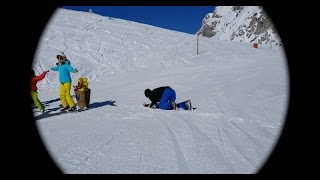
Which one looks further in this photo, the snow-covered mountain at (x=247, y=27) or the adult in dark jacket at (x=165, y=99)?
the snow-covered mountain at (x=247, y=27)

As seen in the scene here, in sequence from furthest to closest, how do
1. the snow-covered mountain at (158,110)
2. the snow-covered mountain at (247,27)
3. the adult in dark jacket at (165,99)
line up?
the snow-covered mountain at (247,27)
the adult in dark jacket at (165,99)
the snow-covered mountain at (158,110)

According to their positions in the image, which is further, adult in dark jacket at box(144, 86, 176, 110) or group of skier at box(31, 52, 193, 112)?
adult in dark jacket at box(144, 86, 176, 110)

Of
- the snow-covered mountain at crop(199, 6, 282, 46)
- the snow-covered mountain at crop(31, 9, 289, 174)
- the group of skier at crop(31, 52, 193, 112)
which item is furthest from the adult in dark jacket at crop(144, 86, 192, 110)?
the snow-covered mountain at crop(199, 6, 282, 46)

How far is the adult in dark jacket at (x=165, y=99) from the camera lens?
33.4ft

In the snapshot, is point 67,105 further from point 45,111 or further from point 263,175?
point 263,175

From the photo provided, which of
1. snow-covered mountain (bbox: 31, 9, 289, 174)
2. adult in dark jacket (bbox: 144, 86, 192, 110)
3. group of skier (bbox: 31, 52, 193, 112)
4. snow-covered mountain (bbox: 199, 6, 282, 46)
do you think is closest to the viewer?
snow-covered mountain (bbox: 31, 9, 289, 174)

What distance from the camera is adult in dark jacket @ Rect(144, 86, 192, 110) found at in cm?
1017

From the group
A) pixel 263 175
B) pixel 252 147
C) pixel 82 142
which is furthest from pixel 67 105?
pixel 263 175

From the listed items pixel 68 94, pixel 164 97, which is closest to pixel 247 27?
pixel 164 97

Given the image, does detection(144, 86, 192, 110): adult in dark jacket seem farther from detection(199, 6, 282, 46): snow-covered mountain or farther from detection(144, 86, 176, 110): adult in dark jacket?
detection(199, 6, 282, 46): snow-covered mountain

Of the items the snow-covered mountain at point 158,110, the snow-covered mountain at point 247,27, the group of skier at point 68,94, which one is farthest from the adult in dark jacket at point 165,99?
the snow-covered mountain at point 247,27

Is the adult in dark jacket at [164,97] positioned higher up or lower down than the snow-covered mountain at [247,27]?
lower down

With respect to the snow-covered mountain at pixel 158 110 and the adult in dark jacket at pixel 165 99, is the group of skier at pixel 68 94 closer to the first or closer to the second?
the adult in dark jacket at pixel 165 99

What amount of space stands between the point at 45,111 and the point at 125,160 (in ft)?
18.0
